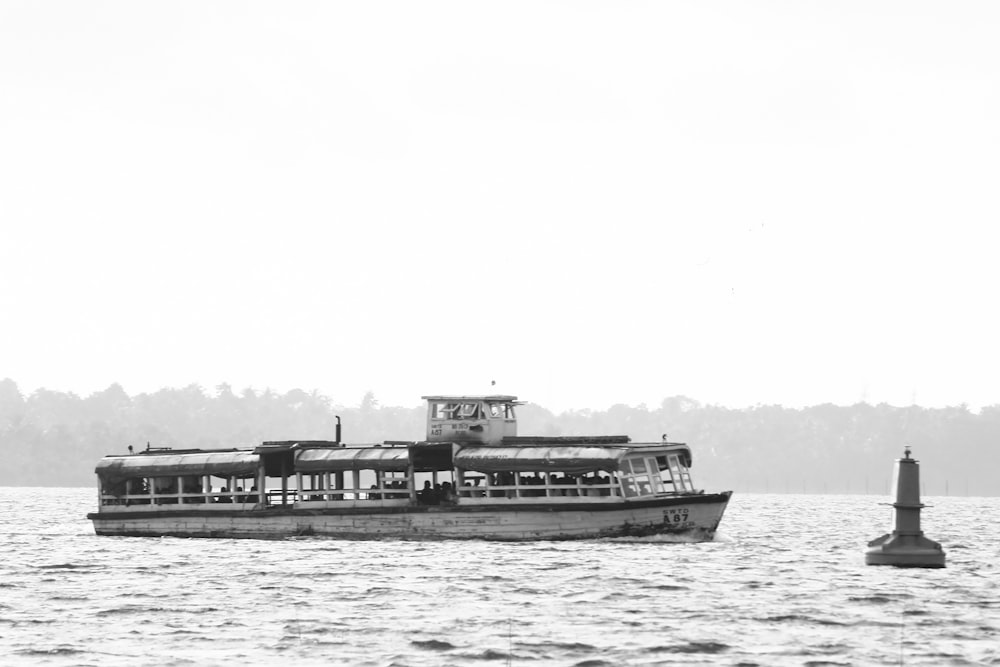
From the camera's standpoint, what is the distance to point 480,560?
40.6 m

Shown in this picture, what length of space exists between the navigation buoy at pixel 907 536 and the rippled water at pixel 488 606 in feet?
5.07

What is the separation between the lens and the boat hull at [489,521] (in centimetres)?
4488

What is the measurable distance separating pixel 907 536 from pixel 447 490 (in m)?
24.9

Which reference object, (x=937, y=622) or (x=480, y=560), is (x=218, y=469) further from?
(x=937, y=622)

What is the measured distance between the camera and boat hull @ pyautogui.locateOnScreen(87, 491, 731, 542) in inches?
1767

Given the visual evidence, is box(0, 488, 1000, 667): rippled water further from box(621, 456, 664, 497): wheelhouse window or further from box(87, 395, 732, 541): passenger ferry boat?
box(621, 456, 664, 497): wheelhouse window

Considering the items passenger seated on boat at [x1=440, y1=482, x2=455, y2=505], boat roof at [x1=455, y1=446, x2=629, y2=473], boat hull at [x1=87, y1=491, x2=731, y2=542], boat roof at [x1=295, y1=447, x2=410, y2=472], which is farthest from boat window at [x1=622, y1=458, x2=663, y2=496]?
boat roof at [x1=295, y1=447, x2=410, y2=472]

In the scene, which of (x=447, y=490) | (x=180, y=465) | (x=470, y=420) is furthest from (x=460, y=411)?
(x=180, y=465)

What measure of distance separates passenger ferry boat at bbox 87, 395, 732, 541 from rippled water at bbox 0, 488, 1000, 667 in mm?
800

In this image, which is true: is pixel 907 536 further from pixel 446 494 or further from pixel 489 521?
pixel 446 494

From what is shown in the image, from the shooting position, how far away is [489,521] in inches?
1788

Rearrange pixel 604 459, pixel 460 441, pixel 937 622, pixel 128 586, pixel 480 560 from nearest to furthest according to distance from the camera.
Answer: pixel 937 622, pixel 128 586, pixel 480 560, pixel 604 459, pixel 460 441

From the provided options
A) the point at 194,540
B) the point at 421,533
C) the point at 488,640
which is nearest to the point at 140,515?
the point at 194,540

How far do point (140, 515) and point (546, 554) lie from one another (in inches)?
679
